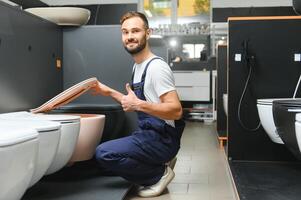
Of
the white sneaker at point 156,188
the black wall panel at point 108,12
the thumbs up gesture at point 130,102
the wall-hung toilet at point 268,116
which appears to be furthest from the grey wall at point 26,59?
the black wall panel at point 108,12

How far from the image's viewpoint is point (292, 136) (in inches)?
86.6

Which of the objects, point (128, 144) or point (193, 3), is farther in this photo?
point (193, 3)

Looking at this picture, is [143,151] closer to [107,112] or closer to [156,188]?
[156,188]

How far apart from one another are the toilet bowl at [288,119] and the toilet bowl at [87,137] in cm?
106

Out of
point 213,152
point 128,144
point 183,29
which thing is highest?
point 183,29

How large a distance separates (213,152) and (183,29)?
423cm

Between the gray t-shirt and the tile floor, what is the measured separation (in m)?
0.44

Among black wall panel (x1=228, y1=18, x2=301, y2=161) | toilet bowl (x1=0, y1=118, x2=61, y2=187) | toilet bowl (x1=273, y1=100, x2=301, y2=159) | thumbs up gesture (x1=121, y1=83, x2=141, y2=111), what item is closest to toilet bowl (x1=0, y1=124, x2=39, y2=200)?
toilet bowl (x1=0, y1=118, x2=61, y2=187)

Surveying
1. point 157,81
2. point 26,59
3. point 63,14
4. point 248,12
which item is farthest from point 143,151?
point 248,12

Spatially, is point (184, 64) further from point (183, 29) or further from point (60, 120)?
point (60, 120)

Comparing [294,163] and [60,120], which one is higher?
[60,120]

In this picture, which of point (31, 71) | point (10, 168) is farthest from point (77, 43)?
point (10, 168)

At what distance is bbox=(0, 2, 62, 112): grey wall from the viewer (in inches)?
92.6

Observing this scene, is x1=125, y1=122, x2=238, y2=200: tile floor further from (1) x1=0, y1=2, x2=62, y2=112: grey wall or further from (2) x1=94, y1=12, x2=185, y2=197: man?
(1) x1=0, y1=2, x2=62, y2=112: grey wall
